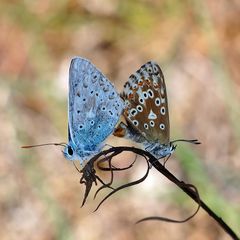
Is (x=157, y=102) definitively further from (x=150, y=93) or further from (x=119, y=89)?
(x=119, y=89)

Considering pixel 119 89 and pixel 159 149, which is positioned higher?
pixel 159 149

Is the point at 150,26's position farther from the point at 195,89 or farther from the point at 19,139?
the point at 19,139

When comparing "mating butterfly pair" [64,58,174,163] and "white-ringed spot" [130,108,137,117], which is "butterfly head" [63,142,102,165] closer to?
A: "mating butterfly pair" [64,58,174,163]

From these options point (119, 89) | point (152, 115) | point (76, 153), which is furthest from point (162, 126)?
point (119, 89)

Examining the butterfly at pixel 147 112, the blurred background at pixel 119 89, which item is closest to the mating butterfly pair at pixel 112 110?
the butterfly at pixel 147 112

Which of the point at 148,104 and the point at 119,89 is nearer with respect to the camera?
the point at 148,104

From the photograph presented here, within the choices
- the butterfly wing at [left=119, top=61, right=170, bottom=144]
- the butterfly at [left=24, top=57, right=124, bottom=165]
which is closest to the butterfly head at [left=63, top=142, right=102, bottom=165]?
the butterfly at [left=24, top=57, right=124, bottom=165]
